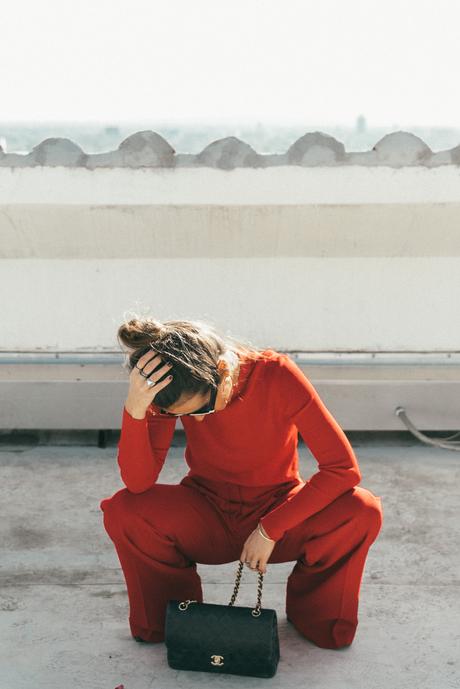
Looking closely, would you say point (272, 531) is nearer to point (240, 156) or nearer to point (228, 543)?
point (228, 543)

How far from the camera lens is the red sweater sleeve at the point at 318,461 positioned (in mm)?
2352

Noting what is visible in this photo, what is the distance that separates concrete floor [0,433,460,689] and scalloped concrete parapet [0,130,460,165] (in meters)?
1.31

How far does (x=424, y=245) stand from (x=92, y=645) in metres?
2.29

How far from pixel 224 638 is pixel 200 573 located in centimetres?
71

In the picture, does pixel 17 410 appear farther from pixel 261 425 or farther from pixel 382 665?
pixel 382 665

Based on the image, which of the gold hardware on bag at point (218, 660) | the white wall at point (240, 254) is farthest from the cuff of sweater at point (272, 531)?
the white wall at point (240, 254)

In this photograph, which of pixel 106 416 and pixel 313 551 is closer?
pixel 313 551

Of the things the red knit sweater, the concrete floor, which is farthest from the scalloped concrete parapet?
the red knit sweater

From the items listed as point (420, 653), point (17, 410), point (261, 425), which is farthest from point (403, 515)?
point (17, 410)

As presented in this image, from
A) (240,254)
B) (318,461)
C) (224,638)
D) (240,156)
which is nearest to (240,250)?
(240,254)

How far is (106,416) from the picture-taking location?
415 cm

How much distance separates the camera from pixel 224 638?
228 centimetres

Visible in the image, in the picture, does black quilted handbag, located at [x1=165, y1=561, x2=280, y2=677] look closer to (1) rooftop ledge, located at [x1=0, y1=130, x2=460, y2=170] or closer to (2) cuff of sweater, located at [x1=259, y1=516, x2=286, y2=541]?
(2) cuff of sweater, located at [x1=259, y1=516, x2=286, y2=541]

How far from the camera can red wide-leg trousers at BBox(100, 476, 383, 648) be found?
7.91 ft
